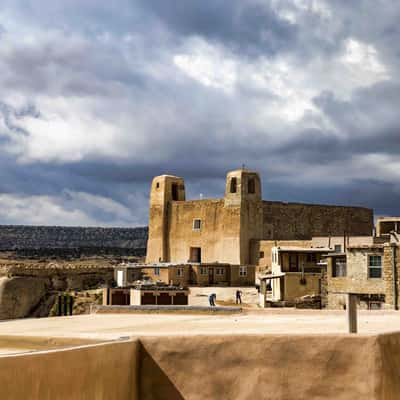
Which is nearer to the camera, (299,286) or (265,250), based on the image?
(299,286)

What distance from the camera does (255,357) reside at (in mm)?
7570

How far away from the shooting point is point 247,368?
7.59m

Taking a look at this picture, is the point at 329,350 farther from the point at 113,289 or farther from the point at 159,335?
the point at 113,289

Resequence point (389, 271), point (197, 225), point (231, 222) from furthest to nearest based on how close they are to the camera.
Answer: point (197, 225) → point (231, 222) → point (389, 271)

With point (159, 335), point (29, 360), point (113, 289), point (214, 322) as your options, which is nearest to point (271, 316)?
point (214, 322)

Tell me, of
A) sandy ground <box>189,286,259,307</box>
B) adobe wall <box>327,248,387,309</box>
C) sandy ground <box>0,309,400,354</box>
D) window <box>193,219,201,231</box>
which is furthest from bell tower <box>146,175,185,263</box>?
sandy ground <box>0,309,400,354</box>

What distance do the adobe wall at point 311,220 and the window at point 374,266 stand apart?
22.3 m

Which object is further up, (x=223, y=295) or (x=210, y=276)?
(x=210, y=276)

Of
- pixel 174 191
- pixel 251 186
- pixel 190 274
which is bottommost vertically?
pixel 190 274

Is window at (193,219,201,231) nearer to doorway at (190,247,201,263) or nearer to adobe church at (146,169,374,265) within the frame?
adobe church at (146,169,374,265)

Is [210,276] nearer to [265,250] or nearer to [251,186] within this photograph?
[265,250]

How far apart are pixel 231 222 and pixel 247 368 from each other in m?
37.2

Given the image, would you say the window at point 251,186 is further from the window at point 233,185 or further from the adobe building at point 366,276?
the adobe building at point 366,276

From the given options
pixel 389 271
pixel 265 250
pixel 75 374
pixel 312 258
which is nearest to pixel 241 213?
pixel 265 250
